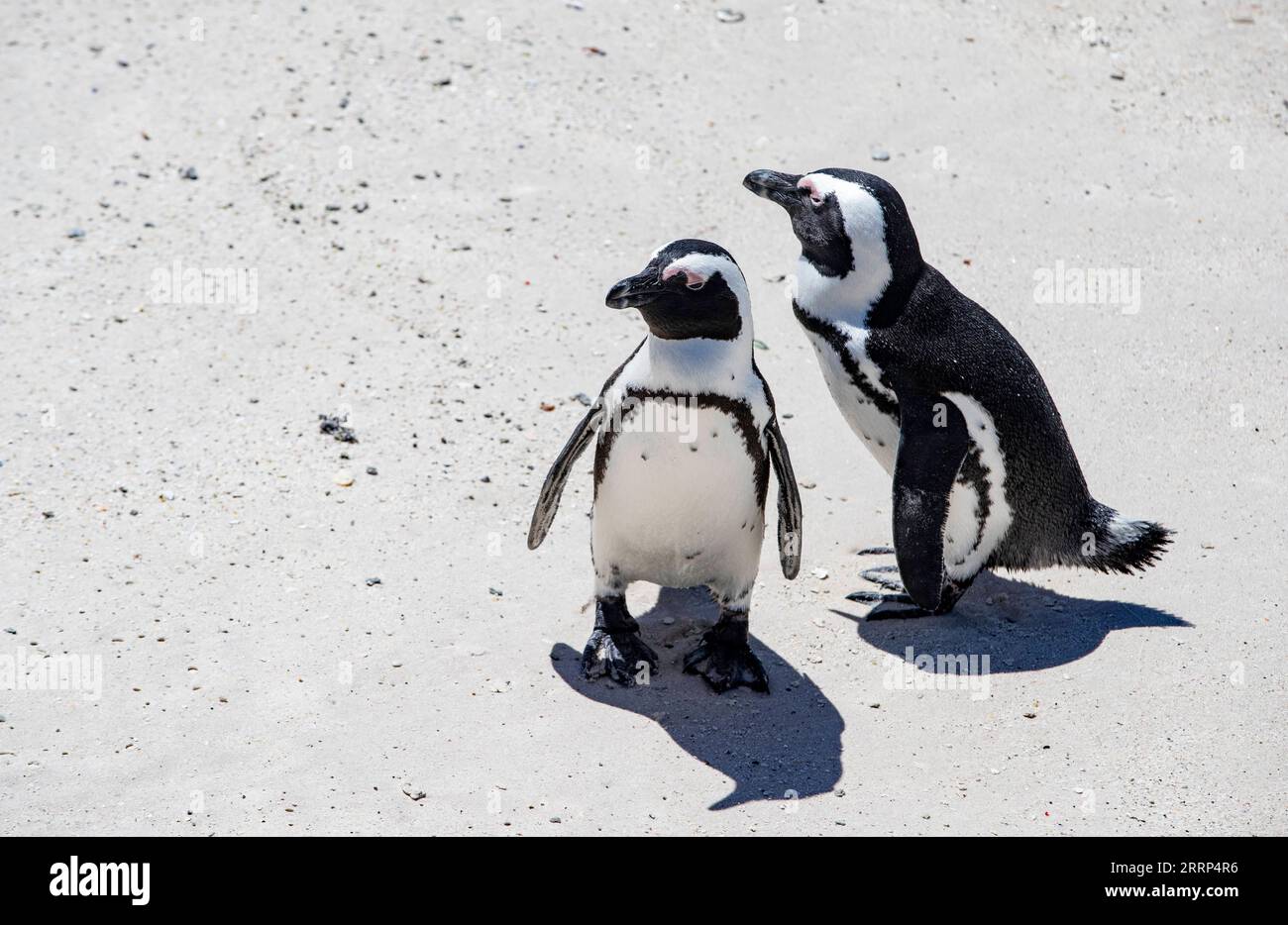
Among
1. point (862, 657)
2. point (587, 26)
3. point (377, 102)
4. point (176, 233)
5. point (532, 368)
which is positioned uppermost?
point (587, 26)

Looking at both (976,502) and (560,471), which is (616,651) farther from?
(976,502)

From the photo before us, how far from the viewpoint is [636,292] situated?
13.4 feet

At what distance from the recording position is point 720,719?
4426 millimetres

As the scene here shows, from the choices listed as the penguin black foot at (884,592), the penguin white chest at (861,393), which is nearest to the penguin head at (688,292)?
the penguin white chest at (861,393)

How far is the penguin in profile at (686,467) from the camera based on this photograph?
4.15m

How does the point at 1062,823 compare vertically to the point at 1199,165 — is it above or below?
below

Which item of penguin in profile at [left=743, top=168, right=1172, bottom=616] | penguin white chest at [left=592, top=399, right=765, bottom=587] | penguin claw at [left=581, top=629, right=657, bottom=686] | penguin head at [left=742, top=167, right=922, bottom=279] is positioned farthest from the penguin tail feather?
penguin claw at [left=581, top=629, right=657, bottom=686]

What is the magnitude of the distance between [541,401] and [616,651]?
159 cm

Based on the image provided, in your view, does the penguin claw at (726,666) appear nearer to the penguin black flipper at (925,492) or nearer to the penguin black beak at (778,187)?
the penguin black flipper at (925,492)

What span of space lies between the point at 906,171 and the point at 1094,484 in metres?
2.42

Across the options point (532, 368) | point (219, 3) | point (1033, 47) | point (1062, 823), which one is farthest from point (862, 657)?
point (219, 3)

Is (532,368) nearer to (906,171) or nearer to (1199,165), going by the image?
(906,171)

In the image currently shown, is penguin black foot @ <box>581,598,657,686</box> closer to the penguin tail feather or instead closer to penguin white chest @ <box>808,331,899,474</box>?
penguin white chest @ <box>808,331,899,474</box>

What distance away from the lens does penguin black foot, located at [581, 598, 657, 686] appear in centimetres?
453
